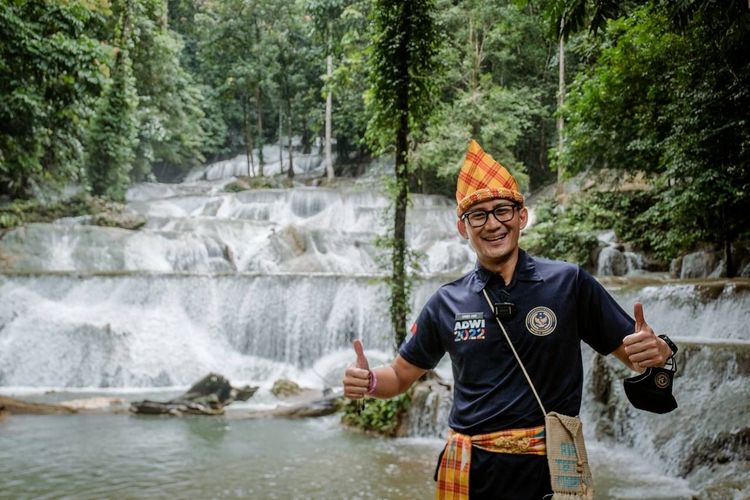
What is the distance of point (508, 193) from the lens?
2.09 meters

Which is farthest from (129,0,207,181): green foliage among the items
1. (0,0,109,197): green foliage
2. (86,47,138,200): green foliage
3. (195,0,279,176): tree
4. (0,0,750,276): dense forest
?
(0,0,109,197): green foliage

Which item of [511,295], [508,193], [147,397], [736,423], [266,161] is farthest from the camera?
[266,161]

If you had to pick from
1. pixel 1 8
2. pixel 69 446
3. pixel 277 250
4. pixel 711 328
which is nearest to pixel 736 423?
pixel 711 328

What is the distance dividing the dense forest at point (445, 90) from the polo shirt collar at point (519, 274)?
10.4ft

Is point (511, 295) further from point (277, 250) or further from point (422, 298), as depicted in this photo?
point (277, 250)

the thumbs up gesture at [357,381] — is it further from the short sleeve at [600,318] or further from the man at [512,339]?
the short sleeve at [600,318]

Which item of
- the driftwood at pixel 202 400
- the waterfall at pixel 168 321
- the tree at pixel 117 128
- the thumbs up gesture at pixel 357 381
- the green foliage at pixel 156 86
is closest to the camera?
the thumbs up gesture at pixel 357 381

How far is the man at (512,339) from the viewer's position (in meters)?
1.82

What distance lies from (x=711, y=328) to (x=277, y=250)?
12156 millimetres

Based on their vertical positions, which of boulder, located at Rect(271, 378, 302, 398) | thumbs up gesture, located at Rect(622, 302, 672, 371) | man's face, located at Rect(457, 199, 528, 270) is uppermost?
man's face, located at Rect(457, 199, 528, 270)

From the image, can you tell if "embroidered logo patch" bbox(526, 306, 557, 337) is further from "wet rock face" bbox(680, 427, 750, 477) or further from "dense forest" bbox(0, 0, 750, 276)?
"wet rock face" bbox(680, 427, 750, 477)

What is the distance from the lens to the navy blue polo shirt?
184cm

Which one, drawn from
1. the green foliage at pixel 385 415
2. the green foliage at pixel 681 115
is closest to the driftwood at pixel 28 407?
the green foliage at pixel 385 415

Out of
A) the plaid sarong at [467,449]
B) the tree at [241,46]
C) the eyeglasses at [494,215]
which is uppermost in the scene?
the tree at [241,46]
